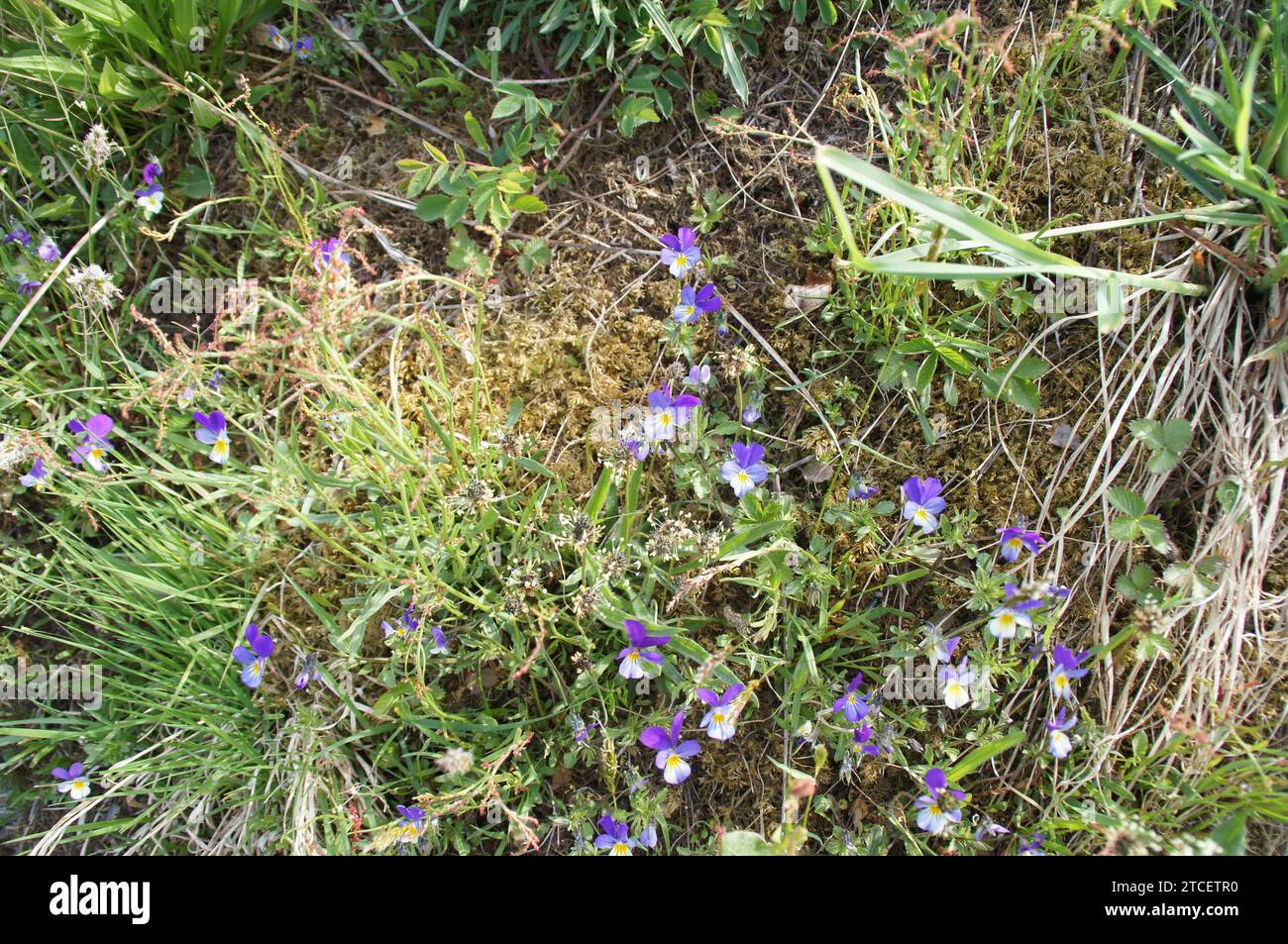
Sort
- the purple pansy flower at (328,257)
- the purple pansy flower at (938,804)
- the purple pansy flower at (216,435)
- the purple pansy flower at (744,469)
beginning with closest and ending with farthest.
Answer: the purple pansy flower at (328,257), the purple pansy flower at (938,804), the purple pansy flower at (744,469), the purple pansy flower at (216,435)

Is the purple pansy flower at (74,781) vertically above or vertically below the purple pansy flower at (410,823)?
below

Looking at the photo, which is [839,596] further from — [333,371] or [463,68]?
[463,68]

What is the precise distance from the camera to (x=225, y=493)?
8.81 ft

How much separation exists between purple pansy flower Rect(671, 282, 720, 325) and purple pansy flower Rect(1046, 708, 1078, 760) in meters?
1.58

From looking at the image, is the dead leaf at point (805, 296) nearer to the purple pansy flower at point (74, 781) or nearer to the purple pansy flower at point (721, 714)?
the purple pansy flower at point (721, 714)

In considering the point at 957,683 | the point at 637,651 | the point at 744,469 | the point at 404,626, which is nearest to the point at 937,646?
the point at 957,683

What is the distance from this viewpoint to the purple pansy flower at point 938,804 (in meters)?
2.27

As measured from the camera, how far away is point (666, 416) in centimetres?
255

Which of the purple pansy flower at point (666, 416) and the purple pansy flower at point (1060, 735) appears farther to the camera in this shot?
the purple pansy flower at point (666, 416)

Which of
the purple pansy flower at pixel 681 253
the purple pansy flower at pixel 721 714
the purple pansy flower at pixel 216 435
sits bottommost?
the purple pansy flower at pixel 721 714

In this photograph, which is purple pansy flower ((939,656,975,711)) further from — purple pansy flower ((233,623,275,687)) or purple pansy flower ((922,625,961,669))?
purple pansy flower ((233,623,275,687))

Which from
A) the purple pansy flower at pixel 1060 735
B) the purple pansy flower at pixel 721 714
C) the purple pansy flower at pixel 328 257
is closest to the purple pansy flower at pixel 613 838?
the purple pansy flower at pixel 721 714

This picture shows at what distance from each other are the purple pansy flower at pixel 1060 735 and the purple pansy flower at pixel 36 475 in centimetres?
320
